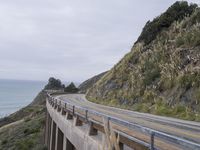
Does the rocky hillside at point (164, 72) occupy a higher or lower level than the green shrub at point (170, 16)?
lower

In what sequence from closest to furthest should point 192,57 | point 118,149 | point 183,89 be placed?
point 118,149 < point 183,89 < point 192,57

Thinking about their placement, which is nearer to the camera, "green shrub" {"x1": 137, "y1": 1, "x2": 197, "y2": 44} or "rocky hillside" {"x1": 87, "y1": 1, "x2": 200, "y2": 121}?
"rocky hillside" {"x1": 87, "y1": 1, "x2": 200, "y2": 121}

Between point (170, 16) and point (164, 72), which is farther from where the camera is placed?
point (170, 16)

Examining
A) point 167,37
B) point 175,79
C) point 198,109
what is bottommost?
point 198,109

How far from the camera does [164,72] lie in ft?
106

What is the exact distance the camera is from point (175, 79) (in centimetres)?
2964

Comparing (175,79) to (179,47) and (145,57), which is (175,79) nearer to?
(179,47)

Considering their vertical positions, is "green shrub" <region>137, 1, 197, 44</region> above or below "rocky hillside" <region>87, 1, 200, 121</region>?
above

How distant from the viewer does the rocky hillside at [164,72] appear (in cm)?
2669

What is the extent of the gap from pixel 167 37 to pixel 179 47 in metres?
6.91

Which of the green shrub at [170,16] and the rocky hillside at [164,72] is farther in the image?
the green shrub at [170,16]

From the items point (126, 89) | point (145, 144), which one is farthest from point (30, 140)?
point (145, 144)

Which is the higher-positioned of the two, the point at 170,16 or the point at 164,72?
the point at 170,16

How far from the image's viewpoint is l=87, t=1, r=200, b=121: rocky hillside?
1051 inches
